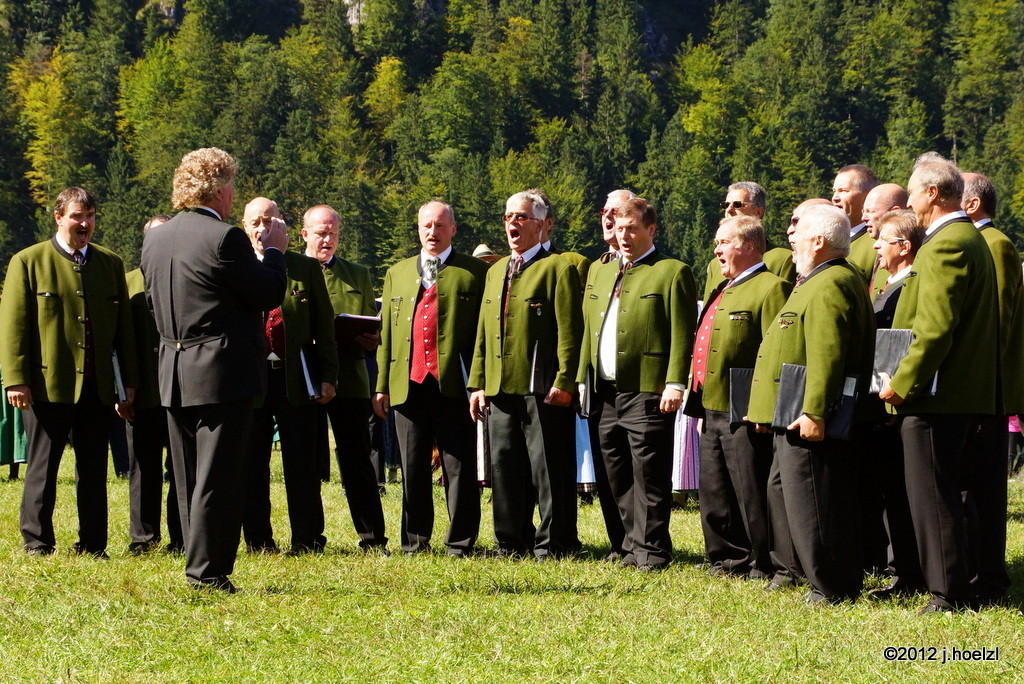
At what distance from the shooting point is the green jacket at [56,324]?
23.1 feet

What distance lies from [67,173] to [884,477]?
323 ft

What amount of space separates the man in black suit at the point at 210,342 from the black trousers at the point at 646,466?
2055 millimetres

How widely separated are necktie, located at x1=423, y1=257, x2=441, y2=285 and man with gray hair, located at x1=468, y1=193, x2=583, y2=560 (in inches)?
11.5

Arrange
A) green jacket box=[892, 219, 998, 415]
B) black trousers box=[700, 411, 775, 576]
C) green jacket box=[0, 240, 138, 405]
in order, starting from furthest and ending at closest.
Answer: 1. green jacket box=[0, 240, 138, 405]
2. black trousers box=[700, 411, 775, 576]
3. green jacket box=[892, 219, 998, 415]

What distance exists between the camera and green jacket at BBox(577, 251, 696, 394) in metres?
7.05

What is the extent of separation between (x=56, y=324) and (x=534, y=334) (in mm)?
2459

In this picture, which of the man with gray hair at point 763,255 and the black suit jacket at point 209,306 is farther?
the man with gray hair at point 763,255

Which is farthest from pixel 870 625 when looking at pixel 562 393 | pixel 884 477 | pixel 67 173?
Answer: pixel 67 173

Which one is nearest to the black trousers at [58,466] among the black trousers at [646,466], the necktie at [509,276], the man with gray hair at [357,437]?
the man with gray hair at [357,437]

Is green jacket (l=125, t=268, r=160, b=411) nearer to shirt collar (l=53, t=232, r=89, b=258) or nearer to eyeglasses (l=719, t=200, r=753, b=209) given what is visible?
shirt collar (l=53, t=232, r=89, b=258)

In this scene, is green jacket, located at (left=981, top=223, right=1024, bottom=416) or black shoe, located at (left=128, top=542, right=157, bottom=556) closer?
green jacket, located at (left=981, top=223, right=1024, bottom=416)

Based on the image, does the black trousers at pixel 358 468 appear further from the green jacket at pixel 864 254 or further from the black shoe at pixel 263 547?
the green jacket at pixel 864 254

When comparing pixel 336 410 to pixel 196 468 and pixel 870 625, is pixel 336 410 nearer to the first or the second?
pixel 196 468

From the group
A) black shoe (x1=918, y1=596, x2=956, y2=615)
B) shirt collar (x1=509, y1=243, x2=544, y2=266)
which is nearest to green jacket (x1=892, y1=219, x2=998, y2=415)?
black shoe (x1=918, y1=596, x2=956, y2=615)
